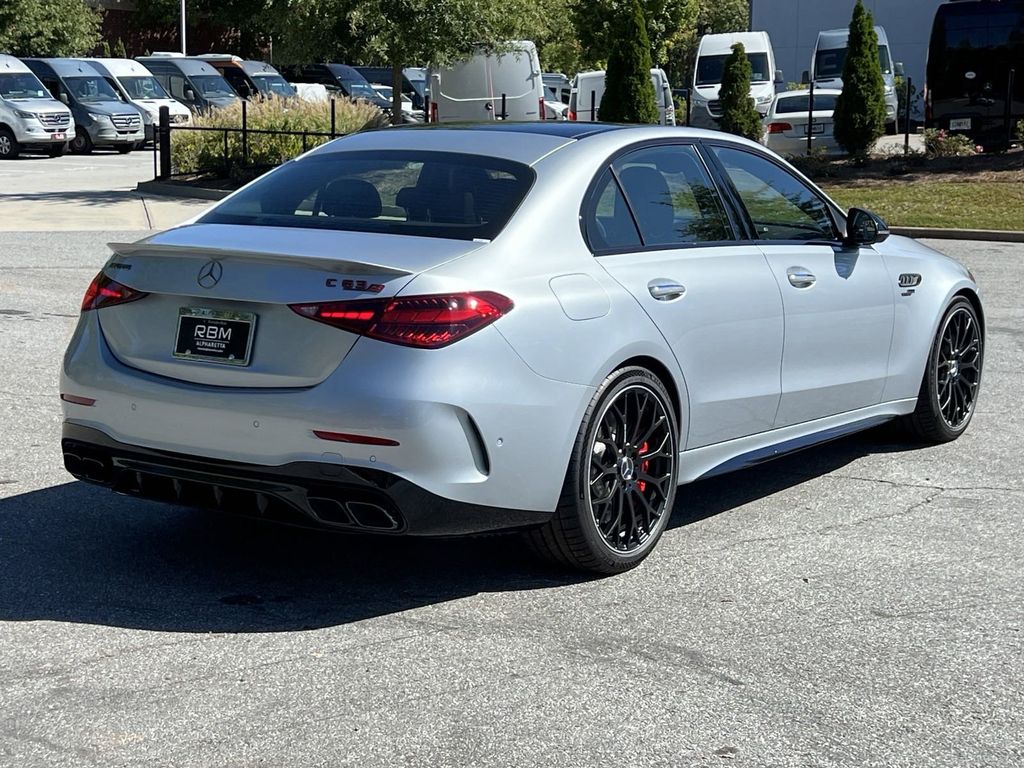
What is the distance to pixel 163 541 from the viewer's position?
19.0 ft

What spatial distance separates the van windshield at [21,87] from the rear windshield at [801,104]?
16392 mm

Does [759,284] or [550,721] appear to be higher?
[759,284]

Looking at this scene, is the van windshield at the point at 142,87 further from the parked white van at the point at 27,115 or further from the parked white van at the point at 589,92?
the parked white van at the point at 589,92

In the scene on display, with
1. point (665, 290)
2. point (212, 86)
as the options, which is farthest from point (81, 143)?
point (665, 290)

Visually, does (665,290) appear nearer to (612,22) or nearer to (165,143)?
(165,143)

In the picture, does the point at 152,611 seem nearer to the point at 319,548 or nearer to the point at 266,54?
the point at 319,548

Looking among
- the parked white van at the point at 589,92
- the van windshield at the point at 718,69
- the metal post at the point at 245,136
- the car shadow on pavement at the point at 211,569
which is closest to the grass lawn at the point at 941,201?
the metal post at the point at 245,136

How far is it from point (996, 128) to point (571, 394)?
2455 centimetres

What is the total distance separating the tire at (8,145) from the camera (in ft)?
109

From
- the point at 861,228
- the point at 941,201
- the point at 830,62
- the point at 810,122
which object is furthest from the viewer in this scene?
the point at 830,62

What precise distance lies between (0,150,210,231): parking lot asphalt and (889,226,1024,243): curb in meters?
9.64

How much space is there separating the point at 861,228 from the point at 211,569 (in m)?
3.29

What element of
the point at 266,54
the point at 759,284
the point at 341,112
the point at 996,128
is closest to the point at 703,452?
the point at 759,284

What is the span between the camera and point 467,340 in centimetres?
479
